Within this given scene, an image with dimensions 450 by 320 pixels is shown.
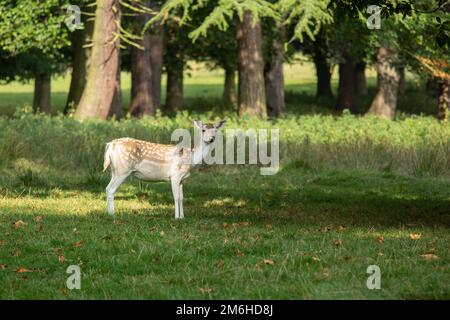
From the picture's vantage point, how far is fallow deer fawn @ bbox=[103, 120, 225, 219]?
1456 centimetres

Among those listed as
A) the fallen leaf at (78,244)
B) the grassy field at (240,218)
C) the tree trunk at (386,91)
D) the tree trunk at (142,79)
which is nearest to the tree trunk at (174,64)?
the tree trunk at (142,79)

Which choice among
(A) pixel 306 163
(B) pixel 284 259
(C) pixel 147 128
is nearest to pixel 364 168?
(A) pixel 306 163

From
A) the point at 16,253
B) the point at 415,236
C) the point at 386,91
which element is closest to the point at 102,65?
the point at 386,91

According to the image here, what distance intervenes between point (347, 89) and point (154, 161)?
33.4 meters

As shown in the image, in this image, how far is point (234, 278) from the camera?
32.1ft

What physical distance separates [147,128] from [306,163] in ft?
13.6

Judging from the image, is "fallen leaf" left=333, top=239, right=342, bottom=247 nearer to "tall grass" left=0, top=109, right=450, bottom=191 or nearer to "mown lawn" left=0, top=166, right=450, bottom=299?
"mown lawn" left=0, top=166, right=450, bottom=299

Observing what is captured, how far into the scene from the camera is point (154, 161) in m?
14.7

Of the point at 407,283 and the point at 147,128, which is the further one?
the point at 147,128

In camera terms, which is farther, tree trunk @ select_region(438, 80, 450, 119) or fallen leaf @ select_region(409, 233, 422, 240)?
tree trunk @ select_region(438, 80, 450, 119)

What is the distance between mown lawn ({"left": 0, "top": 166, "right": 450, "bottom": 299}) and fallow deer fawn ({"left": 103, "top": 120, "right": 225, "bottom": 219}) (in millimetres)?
522

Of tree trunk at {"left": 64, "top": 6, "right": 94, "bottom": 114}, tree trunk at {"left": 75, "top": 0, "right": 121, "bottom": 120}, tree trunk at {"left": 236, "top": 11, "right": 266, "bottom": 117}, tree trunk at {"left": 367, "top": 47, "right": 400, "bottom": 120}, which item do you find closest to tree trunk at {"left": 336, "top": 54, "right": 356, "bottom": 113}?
tree trunk at {"left": 367, "top": 47, "right": 400, "bottom": 120}

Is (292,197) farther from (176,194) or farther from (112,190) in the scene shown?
(112,190)
